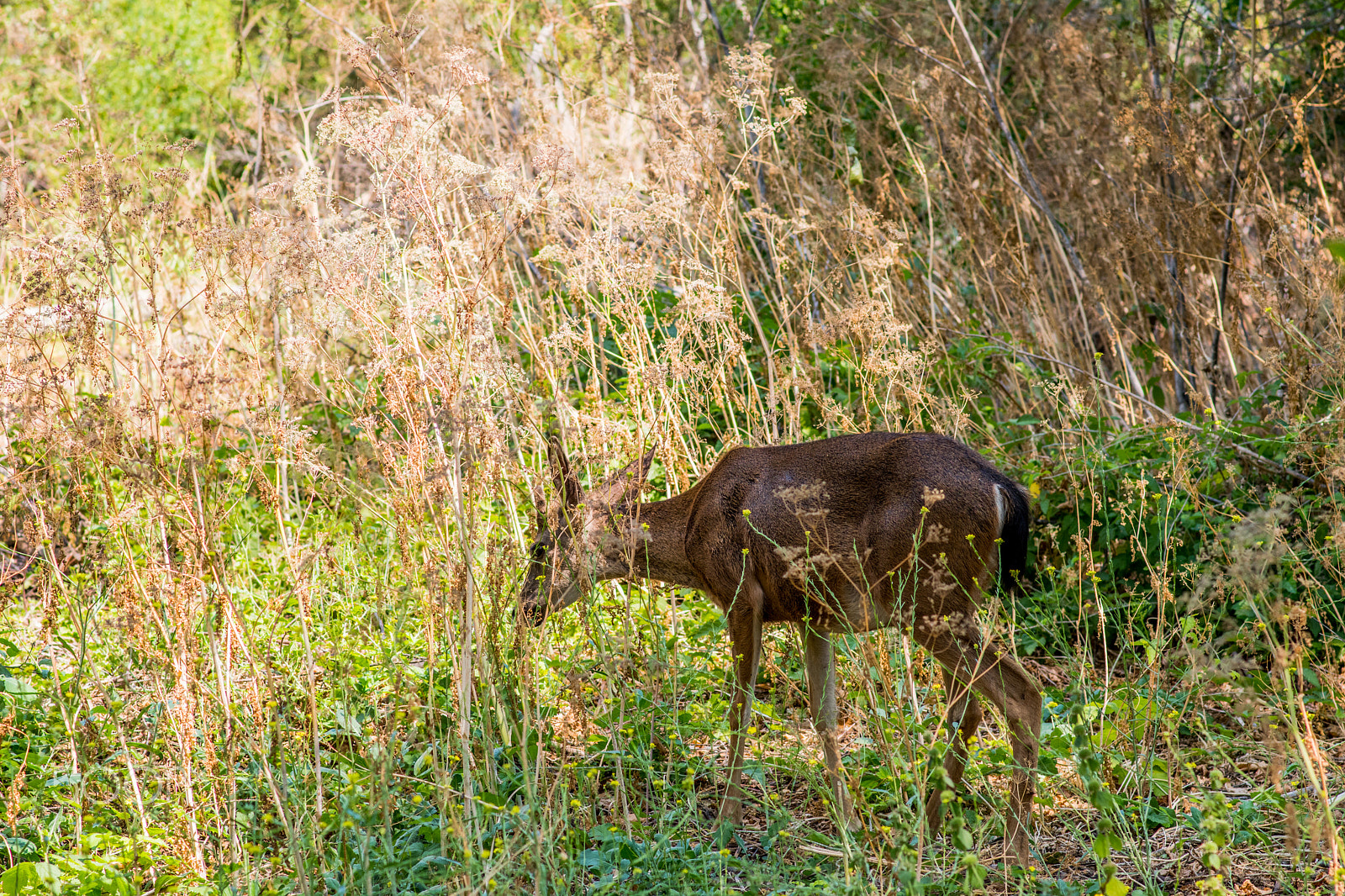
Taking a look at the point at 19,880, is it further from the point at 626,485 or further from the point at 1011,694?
the point at 1011,694

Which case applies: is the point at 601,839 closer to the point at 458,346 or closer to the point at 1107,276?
the point at 458,346

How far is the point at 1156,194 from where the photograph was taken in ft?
20.9

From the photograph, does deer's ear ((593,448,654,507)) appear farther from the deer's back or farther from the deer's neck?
the deer's back

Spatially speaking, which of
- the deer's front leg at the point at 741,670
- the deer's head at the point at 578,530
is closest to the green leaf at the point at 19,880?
the deer's head at the point at 578,530

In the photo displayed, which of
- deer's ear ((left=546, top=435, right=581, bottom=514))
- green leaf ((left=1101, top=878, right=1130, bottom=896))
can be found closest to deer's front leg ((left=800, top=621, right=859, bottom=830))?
deer's ear ((left=546, top=435, right=581, bottom=514))

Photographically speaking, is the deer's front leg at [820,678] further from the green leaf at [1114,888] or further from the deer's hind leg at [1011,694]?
the green leaf at [1114,888]

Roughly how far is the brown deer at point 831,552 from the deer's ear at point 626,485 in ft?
0.03

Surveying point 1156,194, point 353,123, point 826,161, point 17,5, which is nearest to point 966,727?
point 353,123

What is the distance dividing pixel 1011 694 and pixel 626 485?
1608 mm

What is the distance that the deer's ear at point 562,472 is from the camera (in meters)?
4.41

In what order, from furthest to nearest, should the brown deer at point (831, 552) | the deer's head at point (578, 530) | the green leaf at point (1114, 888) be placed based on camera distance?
the deer's head at point (578, 530) < the brown deer at point (831, 552) < the green leaf at point (1114, 888)

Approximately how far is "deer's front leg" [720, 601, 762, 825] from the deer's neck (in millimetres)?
359

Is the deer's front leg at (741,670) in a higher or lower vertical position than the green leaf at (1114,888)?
lower

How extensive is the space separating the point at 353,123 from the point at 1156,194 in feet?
14.4
